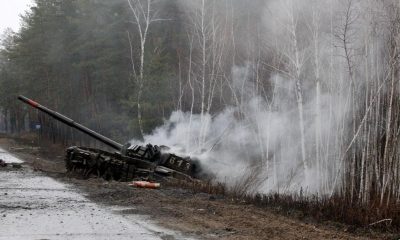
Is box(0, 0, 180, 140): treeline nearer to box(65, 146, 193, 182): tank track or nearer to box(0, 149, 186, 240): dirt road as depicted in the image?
box(65, 146, 193, 182): tank track

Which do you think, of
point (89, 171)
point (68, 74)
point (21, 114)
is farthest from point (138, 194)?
point (21, 114)

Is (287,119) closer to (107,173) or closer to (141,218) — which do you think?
(107,173)

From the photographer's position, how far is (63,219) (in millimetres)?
8570

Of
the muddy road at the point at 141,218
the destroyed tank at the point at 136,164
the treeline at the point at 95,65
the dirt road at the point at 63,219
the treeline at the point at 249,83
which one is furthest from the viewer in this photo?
the treeline at the point at 95,65

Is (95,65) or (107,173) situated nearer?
(107,173)

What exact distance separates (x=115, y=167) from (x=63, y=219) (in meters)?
7.18

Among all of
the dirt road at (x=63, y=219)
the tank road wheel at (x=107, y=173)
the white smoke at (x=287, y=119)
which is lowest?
the dirt road at (x=63, y=219)

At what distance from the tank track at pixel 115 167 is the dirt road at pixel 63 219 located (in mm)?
2957

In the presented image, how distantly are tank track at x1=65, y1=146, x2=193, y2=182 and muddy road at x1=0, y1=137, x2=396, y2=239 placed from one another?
7.31 feet

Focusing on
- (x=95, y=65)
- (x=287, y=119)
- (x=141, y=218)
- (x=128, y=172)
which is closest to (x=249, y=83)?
(x=287, y=119)

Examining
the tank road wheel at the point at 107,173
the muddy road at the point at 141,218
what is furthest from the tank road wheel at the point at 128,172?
the muddy road at the point at 141,218

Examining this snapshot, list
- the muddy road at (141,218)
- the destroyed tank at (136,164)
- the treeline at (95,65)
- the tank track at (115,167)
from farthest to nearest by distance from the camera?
the treeline at (95,65), the destroyed tank at (136,164), the tank track at (115,167), the muddy road at (141,218)

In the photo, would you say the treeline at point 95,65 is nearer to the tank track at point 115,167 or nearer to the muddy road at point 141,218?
the tank track at point 115,167

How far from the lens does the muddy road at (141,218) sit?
7414mm
